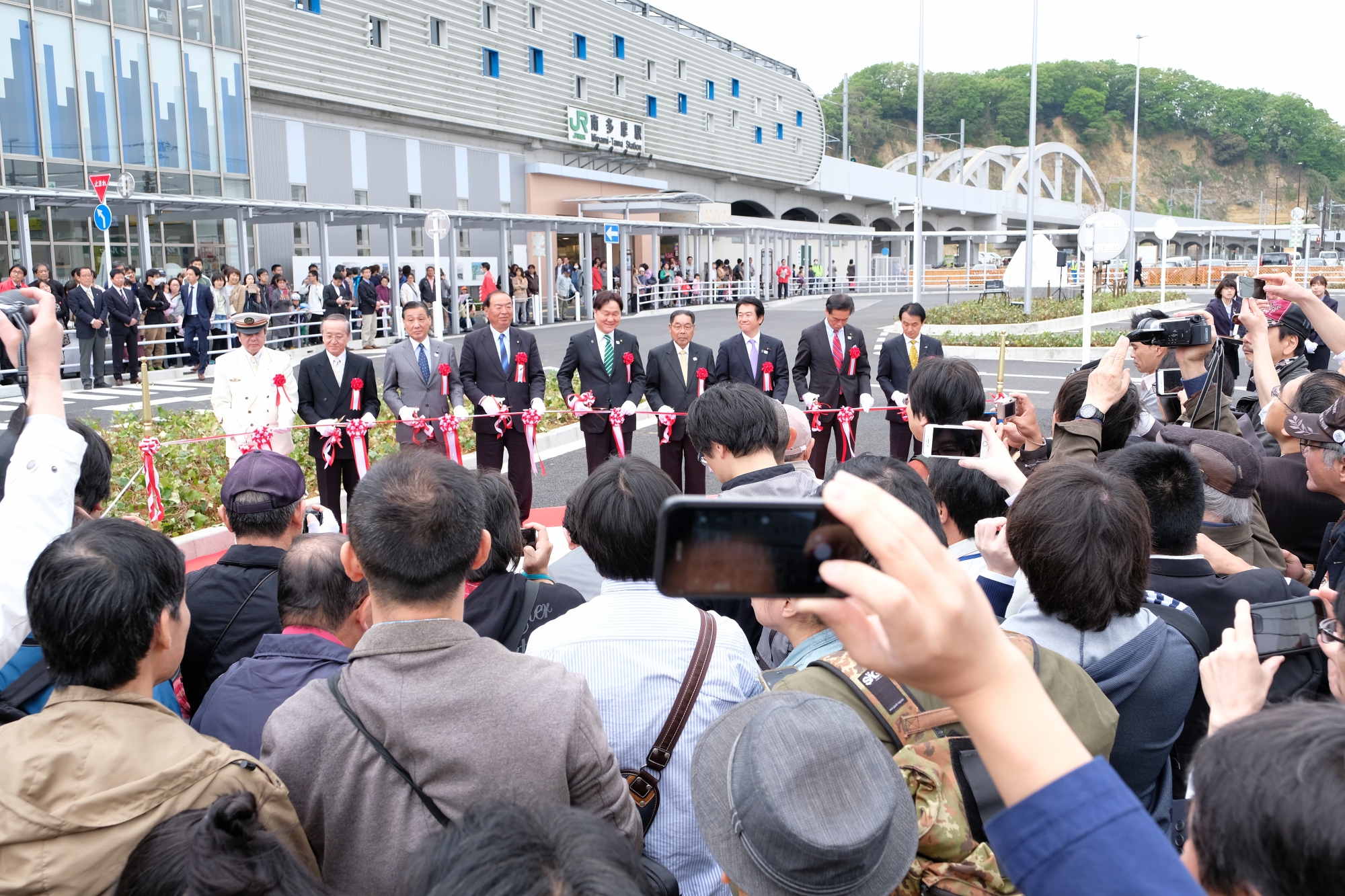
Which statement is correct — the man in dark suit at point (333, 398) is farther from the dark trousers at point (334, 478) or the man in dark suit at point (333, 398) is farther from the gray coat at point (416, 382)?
the gray coat at point (416, 382)

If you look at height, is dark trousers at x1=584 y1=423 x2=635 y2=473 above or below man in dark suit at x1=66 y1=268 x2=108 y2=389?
below

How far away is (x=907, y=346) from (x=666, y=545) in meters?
9.03

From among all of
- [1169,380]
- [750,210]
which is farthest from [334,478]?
[750,210]

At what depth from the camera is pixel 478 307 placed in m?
28.2

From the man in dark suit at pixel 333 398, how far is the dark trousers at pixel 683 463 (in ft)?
8.18

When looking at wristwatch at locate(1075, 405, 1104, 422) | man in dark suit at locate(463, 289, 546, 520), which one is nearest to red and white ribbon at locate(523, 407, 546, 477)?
man in dark suit at locate(463, 289, 546, 520)

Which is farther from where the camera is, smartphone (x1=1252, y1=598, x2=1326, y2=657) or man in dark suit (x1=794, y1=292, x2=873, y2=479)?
man in dark suit (x1=794, y1=292, x2=873, y2=479)

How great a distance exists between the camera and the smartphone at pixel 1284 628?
87.6 inches

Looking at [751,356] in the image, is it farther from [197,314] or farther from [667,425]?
[197,314]

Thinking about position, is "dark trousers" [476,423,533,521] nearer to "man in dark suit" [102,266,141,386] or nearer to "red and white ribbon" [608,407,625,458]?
"red and white ribbon" [608,407,625,458]

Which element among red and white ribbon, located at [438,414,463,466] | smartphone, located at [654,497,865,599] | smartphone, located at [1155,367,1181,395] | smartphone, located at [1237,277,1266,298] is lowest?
red and white ribbon, located at [438,414,463,466]

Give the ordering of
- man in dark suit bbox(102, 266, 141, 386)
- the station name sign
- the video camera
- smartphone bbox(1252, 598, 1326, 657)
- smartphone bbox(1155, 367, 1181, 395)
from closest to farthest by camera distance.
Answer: smartphone bbox(1252, 598, 1326, 657)
the video camera
smartphone bbox(1155, 367, 1181, 395)
man in dark suit bbox(102, 266, 141, 386)
the station name sign

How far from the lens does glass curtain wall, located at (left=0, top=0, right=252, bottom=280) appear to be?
A: 21.2m

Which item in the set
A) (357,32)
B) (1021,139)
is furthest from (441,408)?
(1021,139)
